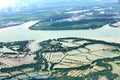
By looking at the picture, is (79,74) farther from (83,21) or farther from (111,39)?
(83,21)

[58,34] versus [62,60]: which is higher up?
[62,60]

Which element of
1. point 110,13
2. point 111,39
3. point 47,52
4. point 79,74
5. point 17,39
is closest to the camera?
point 79,74

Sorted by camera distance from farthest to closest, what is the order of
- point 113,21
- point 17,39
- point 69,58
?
point 113,21
point 17,39
point 69,58

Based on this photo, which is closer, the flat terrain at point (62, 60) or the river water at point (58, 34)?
the flat terrain at point (62, 60)

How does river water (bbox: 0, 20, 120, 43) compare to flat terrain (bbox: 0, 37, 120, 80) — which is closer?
flat terrain (bbox: 0, 37, 120, 80)

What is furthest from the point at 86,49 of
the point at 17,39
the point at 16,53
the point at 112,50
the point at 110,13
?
the point at 110,13

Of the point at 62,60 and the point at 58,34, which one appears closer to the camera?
the point at 62,60

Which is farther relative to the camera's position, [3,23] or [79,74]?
[3,23]

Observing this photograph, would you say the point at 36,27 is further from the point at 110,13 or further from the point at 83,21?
the point at 110,13

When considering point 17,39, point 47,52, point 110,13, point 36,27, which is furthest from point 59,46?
point 110,13
